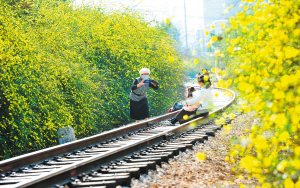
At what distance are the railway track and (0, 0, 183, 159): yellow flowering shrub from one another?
1724 mm

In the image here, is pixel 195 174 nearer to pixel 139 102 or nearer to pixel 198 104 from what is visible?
pixel 198 104

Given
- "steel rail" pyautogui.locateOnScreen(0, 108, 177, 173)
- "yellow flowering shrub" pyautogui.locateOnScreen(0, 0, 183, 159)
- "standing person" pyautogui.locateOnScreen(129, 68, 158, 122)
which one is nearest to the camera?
"steel rail" pyautogui.locateOnScreen(0, 108, 177, 173)

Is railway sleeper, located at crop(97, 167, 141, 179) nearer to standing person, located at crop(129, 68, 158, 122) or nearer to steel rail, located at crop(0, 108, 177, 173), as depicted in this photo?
steel rail, located at crop(0, 108, 177, 173)

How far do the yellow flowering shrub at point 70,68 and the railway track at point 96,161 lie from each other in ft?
5.66

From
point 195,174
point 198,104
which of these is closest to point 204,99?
point 198,104

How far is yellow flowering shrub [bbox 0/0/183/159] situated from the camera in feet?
27.2

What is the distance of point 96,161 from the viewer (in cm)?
539

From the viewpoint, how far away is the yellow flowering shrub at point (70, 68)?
830cm

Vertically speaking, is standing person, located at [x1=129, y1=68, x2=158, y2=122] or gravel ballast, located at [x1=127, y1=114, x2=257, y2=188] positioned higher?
standing person, located at [x1=129, y1=68, x2=158, y2=122]

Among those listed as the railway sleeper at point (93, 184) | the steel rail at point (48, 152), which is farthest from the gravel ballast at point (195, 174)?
the steel rail at point (48, 152)

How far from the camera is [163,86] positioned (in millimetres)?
17641

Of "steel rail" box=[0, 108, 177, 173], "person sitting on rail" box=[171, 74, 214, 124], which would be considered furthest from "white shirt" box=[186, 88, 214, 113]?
"steel rail" box=[0, 108, 177, 173]

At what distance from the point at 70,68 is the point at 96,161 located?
6.23 metres

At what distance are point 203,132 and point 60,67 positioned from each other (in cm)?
452
